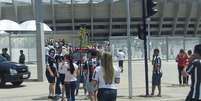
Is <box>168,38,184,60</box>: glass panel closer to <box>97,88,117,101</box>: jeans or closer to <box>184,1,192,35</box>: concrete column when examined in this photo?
<box>97,88,117,101</box>: jeans

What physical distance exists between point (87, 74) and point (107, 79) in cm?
829

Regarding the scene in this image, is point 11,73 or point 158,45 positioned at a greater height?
point 158,45

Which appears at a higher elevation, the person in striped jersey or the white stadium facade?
the white stadium facade

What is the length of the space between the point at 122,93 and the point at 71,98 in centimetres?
637

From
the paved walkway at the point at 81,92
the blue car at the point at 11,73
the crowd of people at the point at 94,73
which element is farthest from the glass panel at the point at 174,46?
the blue car at the point at 11,73

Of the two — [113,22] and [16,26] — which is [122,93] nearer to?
[16,26]

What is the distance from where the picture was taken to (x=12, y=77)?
25469 mm

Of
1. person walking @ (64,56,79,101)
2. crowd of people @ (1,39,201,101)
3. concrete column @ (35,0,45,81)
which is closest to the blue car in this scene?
concrete column @ (35,0,45,81)

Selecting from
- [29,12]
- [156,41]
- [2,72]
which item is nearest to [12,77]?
[2,72]

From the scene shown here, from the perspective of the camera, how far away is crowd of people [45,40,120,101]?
1023cm

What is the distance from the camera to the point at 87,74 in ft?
60.6

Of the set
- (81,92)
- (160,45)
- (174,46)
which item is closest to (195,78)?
(81,92)

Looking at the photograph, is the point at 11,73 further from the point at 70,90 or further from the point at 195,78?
the point at 195,78

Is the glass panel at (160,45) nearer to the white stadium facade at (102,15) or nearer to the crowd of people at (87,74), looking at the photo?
the crowd of people at (87,74)
